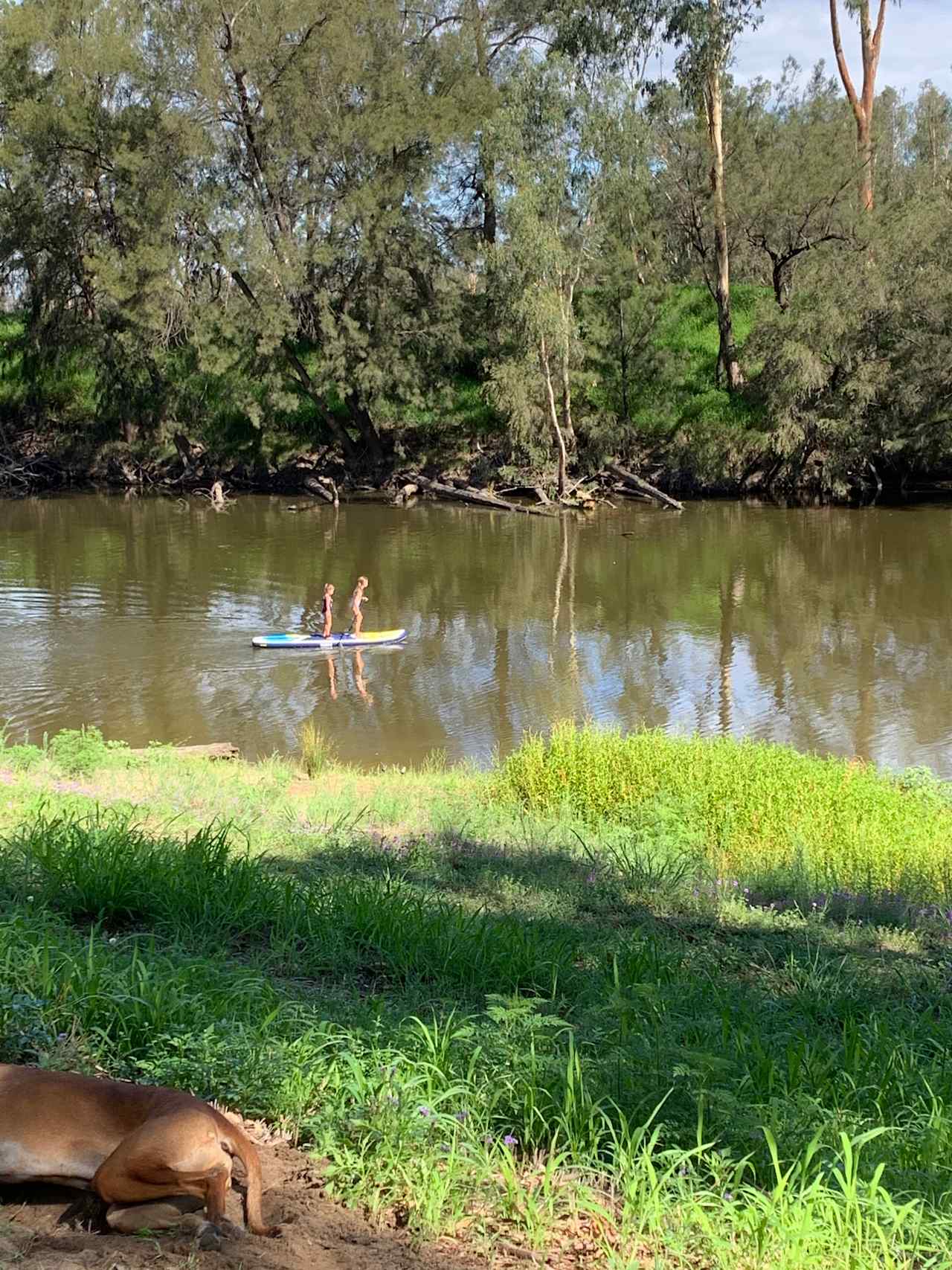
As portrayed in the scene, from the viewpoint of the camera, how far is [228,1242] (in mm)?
2719

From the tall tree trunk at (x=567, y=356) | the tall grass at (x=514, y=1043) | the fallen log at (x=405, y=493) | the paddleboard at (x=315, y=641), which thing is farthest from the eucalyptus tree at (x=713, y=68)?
the tall grass at (x=514, y=1043)

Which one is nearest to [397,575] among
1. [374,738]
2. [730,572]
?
[730,572]

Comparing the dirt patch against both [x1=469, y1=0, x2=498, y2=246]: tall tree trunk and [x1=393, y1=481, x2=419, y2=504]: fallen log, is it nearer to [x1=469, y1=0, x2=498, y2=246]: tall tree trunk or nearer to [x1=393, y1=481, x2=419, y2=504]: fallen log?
[x1=469, y1=0, x2=498, y2=246]: tall tree trunk

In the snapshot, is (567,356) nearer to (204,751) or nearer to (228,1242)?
(204,751)

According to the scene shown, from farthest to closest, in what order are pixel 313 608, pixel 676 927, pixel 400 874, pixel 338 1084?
pixel 313 608 → pixel 400 874 → pixel 676 927 → pixel 338 1084

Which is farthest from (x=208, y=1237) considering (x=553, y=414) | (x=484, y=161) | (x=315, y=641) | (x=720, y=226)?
(x=720, y=226)

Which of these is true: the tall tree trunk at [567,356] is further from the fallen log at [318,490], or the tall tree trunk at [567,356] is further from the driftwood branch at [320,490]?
the fallen log at [318,490]

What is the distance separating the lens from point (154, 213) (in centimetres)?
3475

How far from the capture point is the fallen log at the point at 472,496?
1369 inches

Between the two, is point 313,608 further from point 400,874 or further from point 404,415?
point 404,415

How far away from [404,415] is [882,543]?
59.8 feet

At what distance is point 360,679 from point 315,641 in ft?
5.46

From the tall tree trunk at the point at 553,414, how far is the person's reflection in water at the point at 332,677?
61.2 feet

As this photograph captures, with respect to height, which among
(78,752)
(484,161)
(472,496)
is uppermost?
(484,161)
